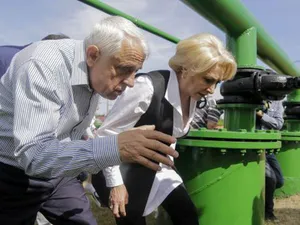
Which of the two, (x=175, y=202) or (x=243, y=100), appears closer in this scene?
(x=175, y=202)

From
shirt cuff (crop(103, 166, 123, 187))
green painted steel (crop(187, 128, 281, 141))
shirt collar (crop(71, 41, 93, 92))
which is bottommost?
shirt cuff (crop(103, 166, 123, 187))

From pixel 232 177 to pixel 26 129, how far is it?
159 centimetres

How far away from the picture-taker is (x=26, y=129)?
3.79ft

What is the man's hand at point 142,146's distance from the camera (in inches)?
43.8

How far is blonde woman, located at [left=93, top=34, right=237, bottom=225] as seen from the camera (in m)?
1.87

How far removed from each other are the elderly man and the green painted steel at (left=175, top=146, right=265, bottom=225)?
0.84 meters

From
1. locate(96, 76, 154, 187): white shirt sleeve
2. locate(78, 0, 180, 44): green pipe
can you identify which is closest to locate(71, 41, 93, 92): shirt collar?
locate(96, 76, 154, 187): white shirt sleeve

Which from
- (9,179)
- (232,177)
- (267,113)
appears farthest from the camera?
(267,113)

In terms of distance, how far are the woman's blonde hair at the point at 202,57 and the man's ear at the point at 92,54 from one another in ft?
2.42

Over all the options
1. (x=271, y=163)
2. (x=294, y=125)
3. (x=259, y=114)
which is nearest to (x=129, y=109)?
(x=259, y=114)

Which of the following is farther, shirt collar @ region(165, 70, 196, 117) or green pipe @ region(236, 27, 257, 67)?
green pipe @ region(236, 27, 257, 67)

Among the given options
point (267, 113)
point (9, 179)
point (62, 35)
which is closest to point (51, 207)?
point (9, 179)

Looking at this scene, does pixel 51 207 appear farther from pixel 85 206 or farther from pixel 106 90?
pixel 106 90

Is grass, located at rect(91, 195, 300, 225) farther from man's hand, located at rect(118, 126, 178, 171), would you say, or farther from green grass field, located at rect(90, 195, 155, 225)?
man's hand, located at rect(118, 126, 178, 171)
